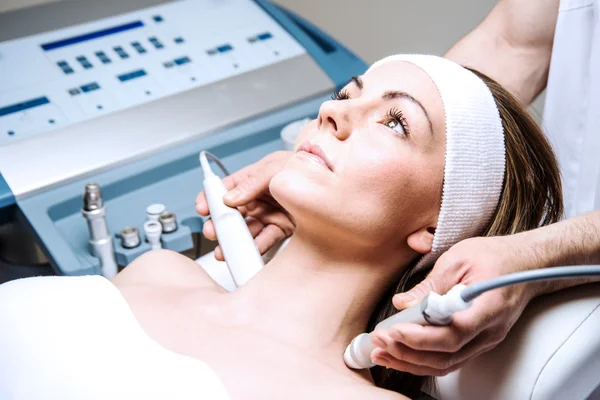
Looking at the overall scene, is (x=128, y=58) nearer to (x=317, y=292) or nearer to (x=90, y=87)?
(x=90, y=87)

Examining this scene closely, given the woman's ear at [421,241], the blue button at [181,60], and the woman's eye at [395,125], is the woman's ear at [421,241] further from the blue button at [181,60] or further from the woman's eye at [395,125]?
the blue button at [181,60]

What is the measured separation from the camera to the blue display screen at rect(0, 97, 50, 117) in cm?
172

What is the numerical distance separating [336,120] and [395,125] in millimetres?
94

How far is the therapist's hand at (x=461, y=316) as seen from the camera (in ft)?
3.12

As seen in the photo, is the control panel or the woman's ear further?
the control panel

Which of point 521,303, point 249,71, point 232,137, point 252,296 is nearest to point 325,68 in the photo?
point 249,71

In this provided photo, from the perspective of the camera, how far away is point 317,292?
1.25 metres

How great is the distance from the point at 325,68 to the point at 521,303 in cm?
107

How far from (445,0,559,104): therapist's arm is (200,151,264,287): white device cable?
0.64 metres

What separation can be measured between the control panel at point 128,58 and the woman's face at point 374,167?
73 centimetres

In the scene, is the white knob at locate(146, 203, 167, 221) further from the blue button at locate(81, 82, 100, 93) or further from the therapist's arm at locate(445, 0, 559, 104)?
the therapist's arm at locate(445, 0, 559, 104)

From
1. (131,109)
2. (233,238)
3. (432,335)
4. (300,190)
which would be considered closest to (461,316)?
Result: (432,335)

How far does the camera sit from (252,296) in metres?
1.26

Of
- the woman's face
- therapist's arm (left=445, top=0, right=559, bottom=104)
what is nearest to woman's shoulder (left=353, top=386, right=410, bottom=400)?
the woman's face
